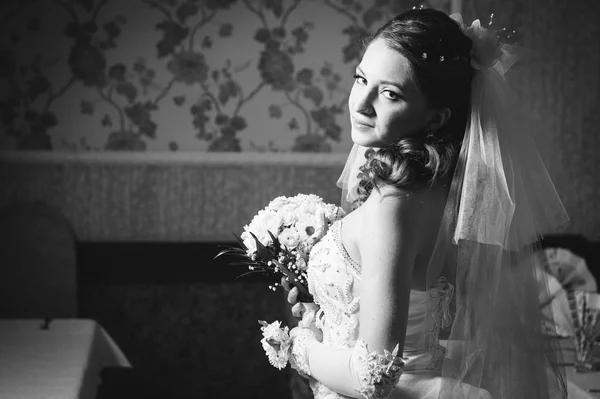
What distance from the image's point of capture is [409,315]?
5.24 feet

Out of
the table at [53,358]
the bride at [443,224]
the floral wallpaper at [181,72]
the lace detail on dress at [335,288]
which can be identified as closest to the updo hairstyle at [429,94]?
the bride at [443,224]

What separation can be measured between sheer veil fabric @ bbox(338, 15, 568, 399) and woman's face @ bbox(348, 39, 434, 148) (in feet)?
0.44

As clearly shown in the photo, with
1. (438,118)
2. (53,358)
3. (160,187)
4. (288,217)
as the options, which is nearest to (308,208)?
(288,217)

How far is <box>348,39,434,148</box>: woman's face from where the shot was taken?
151cm

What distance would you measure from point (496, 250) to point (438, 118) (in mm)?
304

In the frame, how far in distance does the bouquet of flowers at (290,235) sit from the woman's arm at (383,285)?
0.42 metres

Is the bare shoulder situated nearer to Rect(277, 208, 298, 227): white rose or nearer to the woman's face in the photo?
the woman's face

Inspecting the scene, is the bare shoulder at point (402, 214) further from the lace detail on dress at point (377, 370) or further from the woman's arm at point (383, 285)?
the lace detail on dress at point (377, 370)

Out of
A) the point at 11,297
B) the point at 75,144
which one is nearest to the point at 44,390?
the point at 11,297

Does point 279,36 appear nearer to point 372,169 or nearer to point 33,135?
point 33,135

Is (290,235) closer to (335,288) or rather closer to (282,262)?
(282,262)

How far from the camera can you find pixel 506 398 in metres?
1.61

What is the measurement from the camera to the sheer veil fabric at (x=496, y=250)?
1.54 metres

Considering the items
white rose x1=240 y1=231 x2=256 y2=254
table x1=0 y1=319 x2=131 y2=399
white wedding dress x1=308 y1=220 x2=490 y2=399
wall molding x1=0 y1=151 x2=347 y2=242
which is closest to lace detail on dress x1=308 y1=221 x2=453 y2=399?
white wedding dress x1=308 y1=220 x2=490 y2=399
